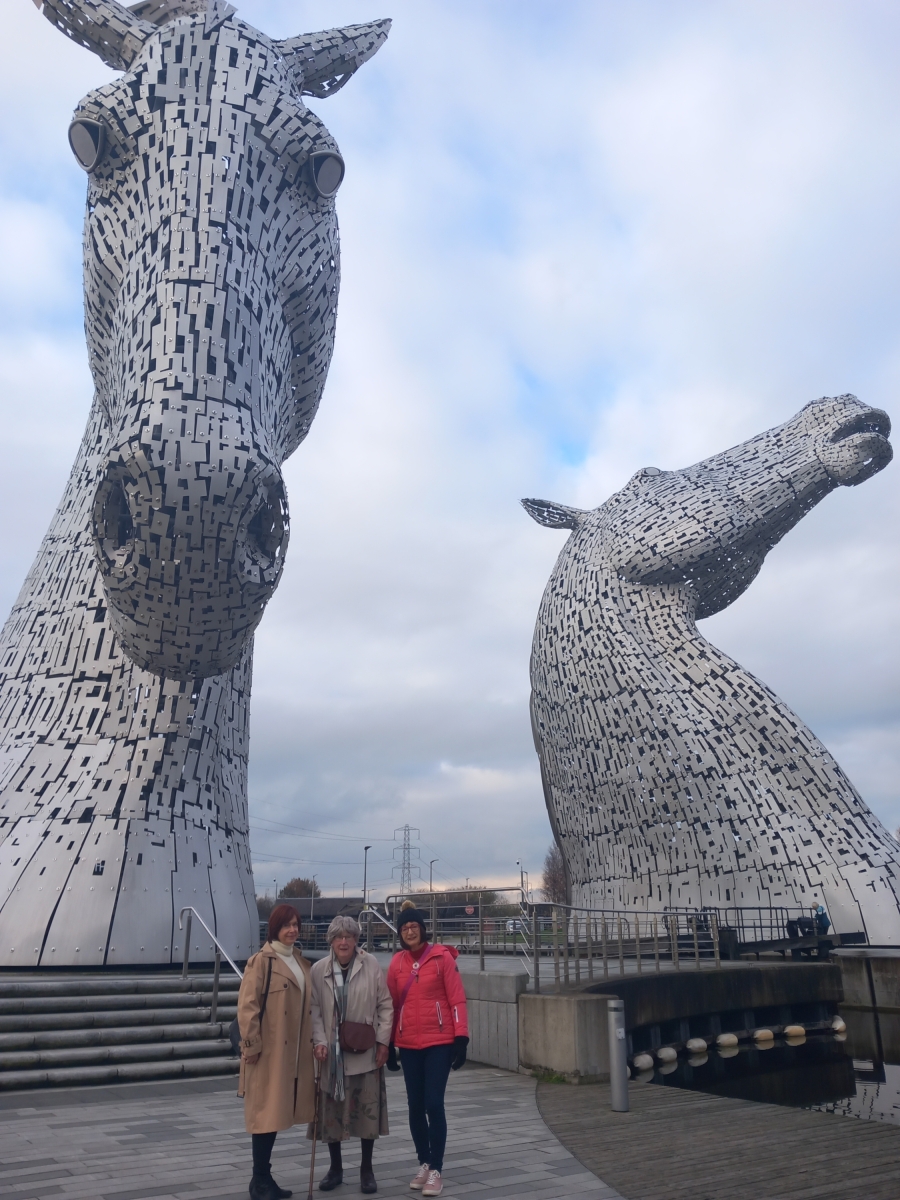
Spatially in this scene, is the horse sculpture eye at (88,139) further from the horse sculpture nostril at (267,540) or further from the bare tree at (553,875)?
the bare tree at (553,875)

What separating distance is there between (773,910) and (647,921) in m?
2.31

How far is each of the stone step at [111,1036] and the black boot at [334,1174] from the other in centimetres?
375

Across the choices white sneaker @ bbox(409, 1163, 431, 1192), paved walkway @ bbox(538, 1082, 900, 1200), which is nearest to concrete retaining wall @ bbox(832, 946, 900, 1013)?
paved walkway @ bbox(538, 1082, 900, 1200)

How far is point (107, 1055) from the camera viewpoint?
6965mm

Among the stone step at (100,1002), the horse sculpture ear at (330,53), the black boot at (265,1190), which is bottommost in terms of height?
the black boot at (265,1190)

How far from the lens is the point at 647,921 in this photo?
663 inches

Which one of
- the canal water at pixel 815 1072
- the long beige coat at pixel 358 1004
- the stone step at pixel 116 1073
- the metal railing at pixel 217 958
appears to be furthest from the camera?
the canal water at pixel 815 1072

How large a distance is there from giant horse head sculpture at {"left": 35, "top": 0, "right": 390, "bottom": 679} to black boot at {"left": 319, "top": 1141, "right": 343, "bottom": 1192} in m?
4.99

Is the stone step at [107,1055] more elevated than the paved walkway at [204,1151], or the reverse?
the stone step at [107,1055]

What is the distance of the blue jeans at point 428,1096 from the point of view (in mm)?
4051

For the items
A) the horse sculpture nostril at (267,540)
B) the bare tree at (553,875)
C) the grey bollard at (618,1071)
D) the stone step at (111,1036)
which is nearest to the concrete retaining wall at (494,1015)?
the grey bollard at (618,1071)

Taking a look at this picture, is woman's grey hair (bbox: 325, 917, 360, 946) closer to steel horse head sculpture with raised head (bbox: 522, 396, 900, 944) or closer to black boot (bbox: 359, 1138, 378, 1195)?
black boot (bbox: 359, 1138, 378, 1195)

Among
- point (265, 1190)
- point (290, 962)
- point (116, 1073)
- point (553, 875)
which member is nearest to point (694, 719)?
point (116, 1073)

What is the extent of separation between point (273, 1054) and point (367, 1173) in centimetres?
71
